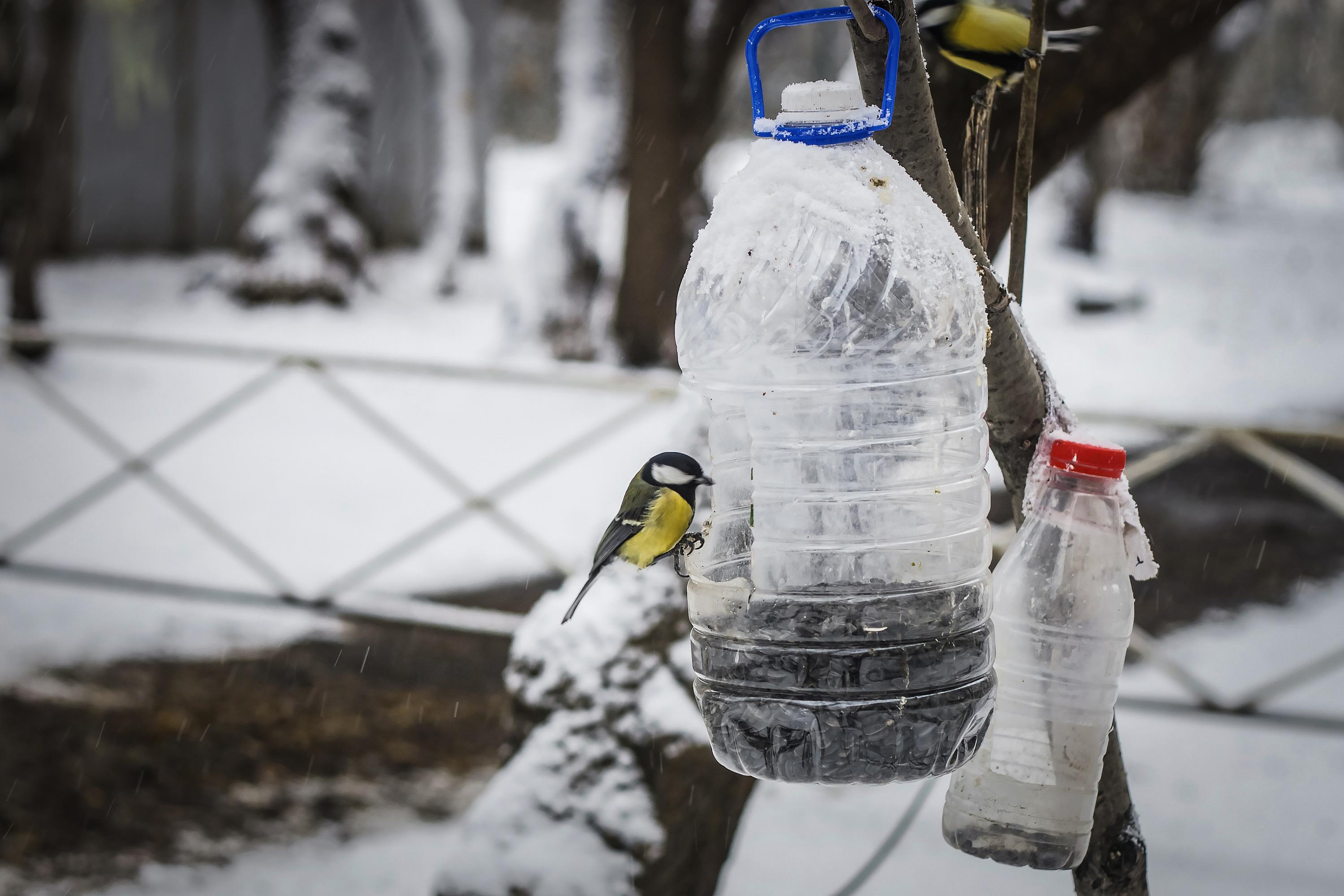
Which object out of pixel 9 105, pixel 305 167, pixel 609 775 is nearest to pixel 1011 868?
pixel 609 775

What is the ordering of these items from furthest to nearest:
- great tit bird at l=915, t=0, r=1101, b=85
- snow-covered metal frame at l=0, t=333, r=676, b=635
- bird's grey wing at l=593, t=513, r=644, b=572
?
snow-covered metal frame at l=0, t=333, r=676, b=635 → great tit bird at l=915, t=0, r=1101, b=85 → bird's grey wing at l=593, t=513, r=644, b=572

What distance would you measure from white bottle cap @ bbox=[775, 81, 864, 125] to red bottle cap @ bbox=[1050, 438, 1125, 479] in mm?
463

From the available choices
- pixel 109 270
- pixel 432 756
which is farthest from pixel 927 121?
pixel 109 270

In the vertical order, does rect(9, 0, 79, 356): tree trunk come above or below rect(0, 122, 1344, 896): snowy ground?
above

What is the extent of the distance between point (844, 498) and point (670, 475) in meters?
0.22

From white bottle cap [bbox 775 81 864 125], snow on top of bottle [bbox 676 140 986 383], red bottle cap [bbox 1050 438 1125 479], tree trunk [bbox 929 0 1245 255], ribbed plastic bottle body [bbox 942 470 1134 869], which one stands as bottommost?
ribbed plastic bottle body [bbox 942 470 1134 869]

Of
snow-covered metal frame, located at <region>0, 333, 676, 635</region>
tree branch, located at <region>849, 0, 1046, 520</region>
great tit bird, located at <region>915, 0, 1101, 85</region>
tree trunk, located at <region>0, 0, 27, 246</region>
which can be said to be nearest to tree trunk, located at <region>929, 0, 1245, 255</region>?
great tit bird, located at <region>915, 0, 1101, 85</region>

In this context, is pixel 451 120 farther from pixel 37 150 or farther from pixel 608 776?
pixel 608 776

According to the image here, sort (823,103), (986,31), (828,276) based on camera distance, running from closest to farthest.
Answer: (823,103), (828,276), (986,31)

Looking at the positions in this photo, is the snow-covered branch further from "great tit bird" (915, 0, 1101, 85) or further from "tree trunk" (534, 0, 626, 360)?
"tree trunk" (534, 0, 626, 360)

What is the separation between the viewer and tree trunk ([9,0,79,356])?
Answer: 9297 mm

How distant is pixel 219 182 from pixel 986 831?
16908 millimetres

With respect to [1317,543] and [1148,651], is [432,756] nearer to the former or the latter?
[1148,651]

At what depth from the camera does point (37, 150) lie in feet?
30.3
